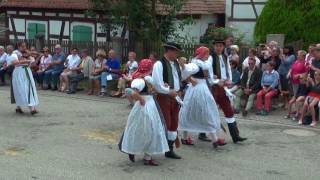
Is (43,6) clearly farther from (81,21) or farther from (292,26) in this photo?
(292,26)

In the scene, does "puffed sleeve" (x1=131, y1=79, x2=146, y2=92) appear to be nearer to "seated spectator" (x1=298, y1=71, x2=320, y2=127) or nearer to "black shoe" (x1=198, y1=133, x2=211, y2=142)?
"black shoe" (x1=198, y1=133, x2=211, y2=142)

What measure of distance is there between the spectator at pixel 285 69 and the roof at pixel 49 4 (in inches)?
503

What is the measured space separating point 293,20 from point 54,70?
8.05 metres

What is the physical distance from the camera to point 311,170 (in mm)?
8945

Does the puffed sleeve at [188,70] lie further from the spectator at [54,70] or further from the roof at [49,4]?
the roof at [49,4]

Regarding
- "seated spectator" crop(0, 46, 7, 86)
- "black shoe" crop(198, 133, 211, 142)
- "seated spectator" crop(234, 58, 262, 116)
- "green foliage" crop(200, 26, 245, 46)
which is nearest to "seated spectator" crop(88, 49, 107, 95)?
"seated spectator" crop(0, 46, 7, 86)

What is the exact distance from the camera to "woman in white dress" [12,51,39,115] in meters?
13.5

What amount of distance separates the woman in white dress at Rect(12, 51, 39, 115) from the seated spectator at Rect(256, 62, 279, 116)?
5216 millimetres

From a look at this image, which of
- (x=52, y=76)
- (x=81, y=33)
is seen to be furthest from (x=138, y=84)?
(x=81, y=33)

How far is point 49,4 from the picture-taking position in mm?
27656

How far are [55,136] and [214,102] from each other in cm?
304

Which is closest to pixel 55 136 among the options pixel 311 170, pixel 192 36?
pixel 311 170

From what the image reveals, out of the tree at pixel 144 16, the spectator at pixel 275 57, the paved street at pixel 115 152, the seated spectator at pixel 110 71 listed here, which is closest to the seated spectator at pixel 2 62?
the tree at pixel 144 16

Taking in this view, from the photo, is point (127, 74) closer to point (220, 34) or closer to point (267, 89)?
point (267, 89)
